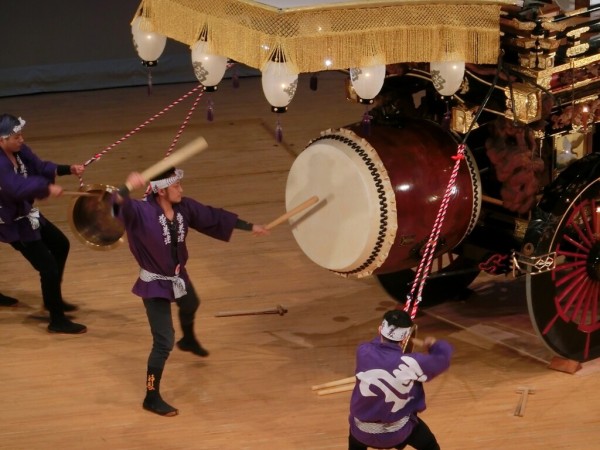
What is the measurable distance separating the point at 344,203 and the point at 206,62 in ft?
2.51

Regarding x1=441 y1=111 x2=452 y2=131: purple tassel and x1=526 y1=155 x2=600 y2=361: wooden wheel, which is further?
x1=441 y1=111 x2=452 y2=131: purple tassel

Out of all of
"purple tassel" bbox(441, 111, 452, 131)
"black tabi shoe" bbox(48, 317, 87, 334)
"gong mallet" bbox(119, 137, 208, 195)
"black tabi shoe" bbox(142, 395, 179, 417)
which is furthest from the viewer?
"black tabi shoe" bbox(48, 317, 87, 334)

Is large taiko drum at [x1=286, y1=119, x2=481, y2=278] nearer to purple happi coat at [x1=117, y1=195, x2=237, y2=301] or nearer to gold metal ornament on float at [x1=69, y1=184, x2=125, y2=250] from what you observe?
purple happi coat at [x1=117, y1=195, x2=237, y2=301]

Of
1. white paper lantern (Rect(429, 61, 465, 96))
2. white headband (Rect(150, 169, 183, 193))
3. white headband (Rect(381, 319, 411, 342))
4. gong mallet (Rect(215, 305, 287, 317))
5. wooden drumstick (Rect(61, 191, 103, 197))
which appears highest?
white paper lantern (Rect(429, 61, 465, 96))

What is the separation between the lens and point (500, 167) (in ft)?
15.0

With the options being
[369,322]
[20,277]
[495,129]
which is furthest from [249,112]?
[495,129]

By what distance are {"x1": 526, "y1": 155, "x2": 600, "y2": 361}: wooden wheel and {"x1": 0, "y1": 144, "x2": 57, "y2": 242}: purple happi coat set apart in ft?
7.02

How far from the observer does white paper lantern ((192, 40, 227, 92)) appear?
452 cm

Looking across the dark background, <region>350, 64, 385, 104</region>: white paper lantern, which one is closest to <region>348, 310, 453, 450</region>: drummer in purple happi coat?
<region>350, 64, 385, 104</region>: white paper lantern

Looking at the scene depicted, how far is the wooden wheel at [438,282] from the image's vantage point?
211 inches

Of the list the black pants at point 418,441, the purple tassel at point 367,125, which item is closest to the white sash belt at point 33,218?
the purple tassel at point 367,125

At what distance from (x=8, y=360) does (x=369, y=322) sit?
1596mm

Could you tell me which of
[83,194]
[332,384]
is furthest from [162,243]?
[332,384]

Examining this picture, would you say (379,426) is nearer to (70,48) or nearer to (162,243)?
(162,243)
